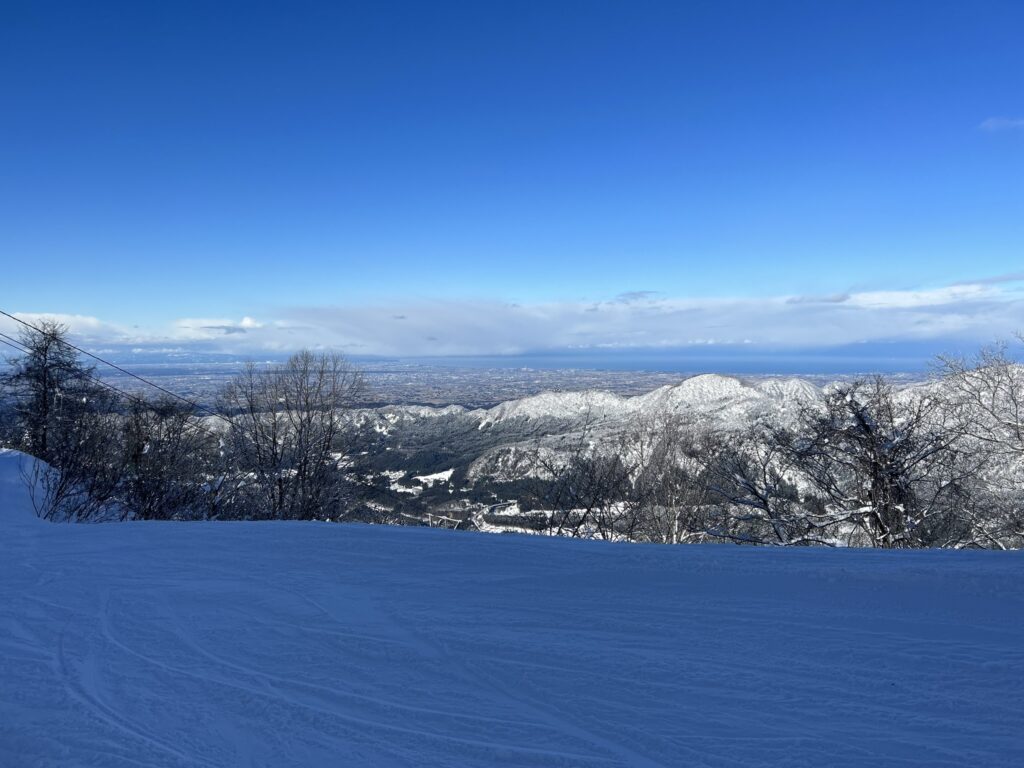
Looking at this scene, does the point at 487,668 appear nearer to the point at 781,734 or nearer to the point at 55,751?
the point at 781,734

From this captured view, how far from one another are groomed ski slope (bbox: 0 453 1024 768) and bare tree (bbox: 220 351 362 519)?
13.0 m

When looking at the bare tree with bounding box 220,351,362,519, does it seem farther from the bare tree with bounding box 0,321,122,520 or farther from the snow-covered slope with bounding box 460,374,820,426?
the snow-covered slope with bounding box 460,374,820,426

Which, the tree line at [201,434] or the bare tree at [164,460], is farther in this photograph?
the tree line at [201,434]

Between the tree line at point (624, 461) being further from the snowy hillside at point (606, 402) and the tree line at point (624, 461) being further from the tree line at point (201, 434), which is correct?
the snowy hillside at point (606, 402)

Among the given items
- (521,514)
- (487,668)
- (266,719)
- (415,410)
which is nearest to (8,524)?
(266,719)

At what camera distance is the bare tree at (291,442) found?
1847cm

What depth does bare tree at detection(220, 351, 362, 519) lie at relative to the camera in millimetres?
18469

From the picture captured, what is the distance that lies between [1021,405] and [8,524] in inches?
809

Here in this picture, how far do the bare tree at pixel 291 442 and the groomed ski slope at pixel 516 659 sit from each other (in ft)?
42.6

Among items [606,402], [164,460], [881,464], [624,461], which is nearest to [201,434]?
[164,460]

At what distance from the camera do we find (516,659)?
3.58m

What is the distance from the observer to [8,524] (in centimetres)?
721

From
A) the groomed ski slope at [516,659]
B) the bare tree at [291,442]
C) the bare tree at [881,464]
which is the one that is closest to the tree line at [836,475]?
the bare tree at [881,464]

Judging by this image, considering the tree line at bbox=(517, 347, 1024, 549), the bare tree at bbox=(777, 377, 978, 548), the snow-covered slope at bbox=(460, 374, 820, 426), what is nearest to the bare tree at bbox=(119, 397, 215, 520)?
the tree line at bbox=(517, 347, 1024, 549)
